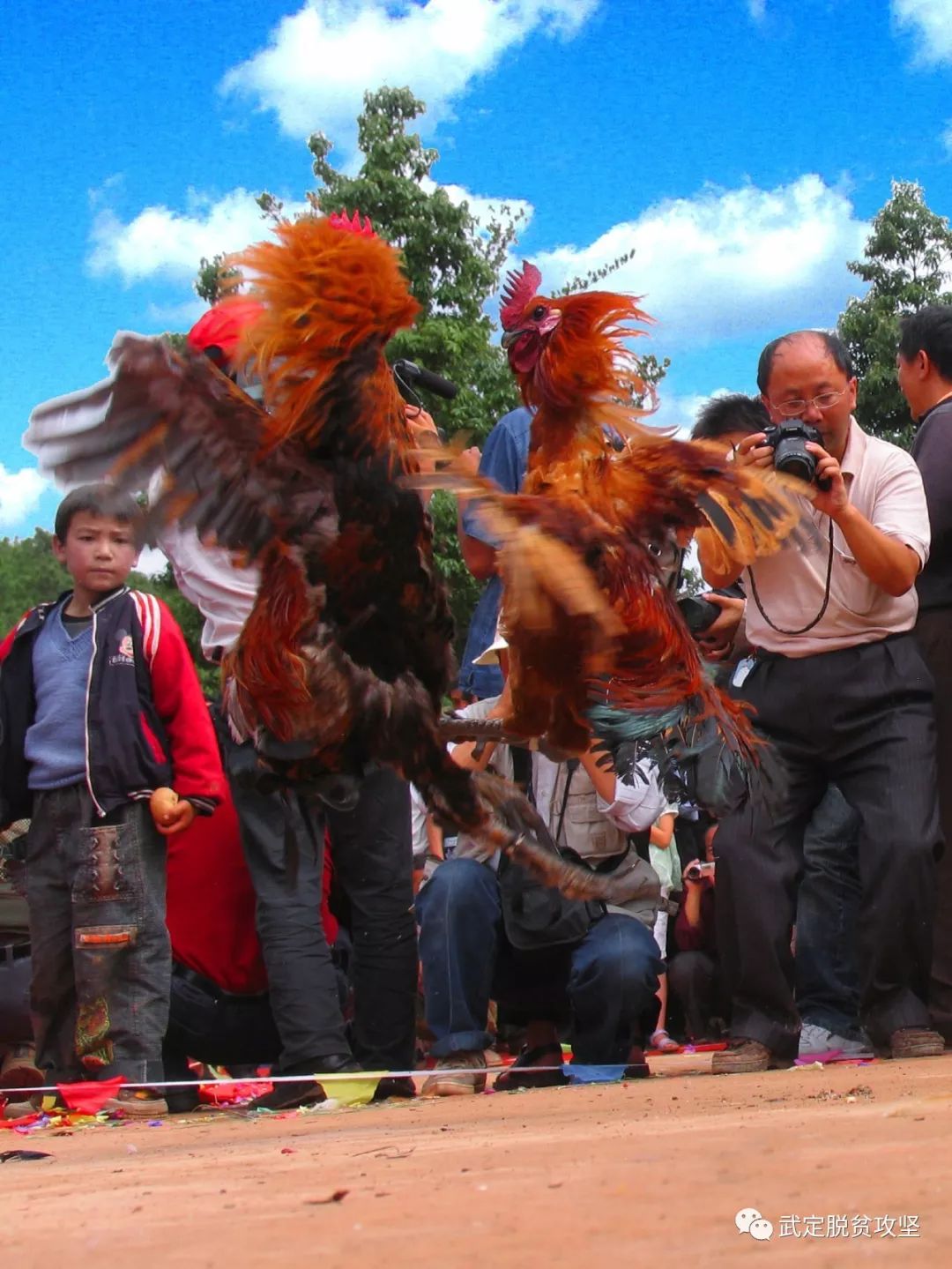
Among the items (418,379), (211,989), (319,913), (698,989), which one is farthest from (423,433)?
(698,989)

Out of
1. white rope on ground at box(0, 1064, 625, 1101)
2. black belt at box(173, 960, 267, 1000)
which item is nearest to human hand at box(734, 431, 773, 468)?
white rope on ground at box(0, 1064, 625, 1101)

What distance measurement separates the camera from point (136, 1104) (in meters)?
4.01

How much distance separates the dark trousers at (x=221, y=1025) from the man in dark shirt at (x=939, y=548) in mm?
2024

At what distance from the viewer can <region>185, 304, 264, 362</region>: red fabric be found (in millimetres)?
3482

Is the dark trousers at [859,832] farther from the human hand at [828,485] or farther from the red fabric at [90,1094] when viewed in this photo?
the red fabric at [90,1094]

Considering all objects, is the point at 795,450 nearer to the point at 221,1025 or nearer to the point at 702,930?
the point at 221,1025

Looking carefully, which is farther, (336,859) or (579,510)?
(336,859)

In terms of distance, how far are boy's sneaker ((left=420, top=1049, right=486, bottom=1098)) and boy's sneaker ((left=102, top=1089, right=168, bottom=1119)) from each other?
76 cm

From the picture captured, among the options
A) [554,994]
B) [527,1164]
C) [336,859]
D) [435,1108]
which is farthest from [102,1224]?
[554,994]

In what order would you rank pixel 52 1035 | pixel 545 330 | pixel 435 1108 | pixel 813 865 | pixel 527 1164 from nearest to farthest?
pixel 527 1164, pixel 435 1108, pixel 545 330, pixel 52 1035, pixel 813 865

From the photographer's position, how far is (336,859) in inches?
168

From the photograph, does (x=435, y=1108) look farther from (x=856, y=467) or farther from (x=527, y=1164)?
(x=856, y=467)

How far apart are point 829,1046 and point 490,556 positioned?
2030 mm

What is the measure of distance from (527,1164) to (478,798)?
1.63 m
